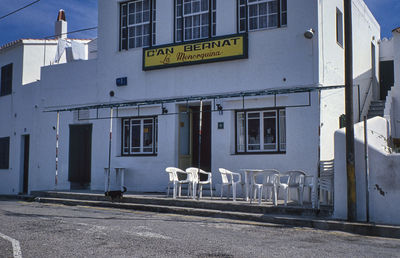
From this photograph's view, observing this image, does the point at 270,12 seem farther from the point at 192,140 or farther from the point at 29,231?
the point at 29,231

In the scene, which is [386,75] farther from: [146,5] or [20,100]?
[20,100]

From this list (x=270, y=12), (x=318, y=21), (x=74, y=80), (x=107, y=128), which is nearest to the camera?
(x=318, y=21)

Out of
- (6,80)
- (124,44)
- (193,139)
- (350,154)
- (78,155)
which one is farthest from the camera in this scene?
(6,80)

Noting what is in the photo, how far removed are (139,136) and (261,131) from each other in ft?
15.4

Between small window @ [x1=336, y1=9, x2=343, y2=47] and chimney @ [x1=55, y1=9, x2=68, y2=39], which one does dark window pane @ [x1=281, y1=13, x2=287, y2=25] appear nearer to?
small window @ [x1=336, y1=9, x2=343, y2=47]

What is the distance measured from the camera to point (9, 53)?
879 inches

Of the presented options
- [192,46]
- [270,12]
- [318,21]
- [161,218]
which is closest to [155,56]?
[192,46]

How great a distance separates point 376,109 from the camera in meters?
17.8

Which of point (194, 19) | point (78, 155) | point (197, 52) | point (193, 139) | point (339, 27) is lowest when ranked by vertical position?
point (78, 155)

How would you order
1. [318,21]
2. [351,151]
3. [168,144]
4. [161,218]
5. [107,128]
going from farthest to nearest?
[107,128]
[168,144]
[318,21]
[161,218]
[351,151]

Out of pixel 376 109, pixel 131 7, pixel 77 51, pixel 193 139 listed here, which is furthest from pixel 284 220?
pixel 77 51

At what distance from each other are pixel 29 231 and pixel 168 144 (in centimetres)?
762

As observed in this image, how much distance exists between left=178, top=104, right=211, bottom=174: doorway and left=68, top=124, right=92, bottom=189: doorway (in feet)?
13.4

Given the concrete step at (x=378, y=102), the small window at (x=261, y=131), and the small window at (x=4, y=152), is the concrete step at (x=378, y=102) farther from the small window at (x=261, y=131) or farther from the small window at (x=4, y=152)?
the small window at (x=4, y=152)
